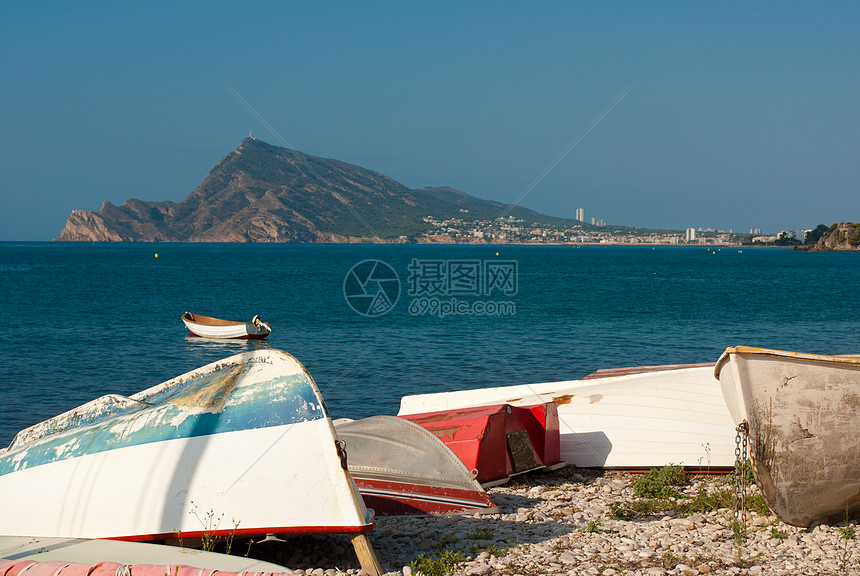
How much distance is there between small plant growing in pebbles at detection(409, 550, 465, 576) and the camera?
5723 mm

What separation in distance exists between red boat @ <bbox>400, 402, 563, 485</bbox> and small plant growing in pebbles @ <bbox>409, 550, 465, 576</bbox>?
88.9 inches

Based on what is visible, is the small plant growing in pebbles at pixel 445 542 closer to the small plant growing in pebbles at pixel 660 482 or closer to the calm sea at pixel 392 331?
the small plant growing in pebbles at pixel 660 482

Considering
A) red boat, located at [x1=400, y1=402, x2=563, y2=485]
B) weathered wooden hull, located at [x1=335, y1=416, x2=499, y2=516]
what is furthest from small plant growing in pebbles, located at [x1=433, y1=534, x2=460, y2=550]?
red boat, located at [x1=400, y1=402, x2=563, y2=485]

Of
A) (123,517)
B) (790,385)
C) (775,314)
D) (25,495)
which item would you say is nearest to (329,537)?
(123,517)

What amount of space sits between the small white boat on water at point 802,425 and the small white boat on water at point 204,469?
12.8 feet

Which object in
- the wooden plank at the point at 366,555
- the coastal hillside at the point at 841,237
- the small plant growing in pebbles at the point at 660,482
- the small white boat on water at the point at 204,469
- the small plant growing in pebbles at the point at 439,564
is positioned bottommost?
the small plant growing in pebbles at the point at 660,482

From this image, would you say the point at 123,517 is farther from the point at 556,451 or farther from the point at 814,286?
the point at 814,286

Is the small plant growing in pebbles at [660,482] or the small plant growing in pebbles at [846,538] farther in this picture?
the small plant growing in pebbles at [660,482]

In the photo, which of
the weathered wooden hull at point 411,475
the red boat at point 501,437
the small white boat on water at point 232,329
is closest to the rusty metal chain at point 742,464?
the weathered wooden hull at point 411,475

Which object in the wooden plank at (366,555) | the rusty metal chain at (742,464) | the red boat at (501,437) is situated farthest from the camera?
the red boat at (501,437)

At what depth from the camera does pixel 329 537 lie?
6668 mm

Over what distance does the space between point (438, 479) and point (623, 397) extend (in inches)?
165

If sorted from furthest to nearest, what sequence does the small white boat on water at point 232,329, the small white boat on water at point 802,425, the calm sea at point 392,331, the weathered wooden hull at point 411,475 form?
the small white boat on water at point 232,329
the calm sea at point 392,331
the weathered wooden hull at point 411,475
the small white boat on water at point 802,425

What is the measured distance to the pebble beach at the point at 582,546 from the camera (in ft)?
19.1
